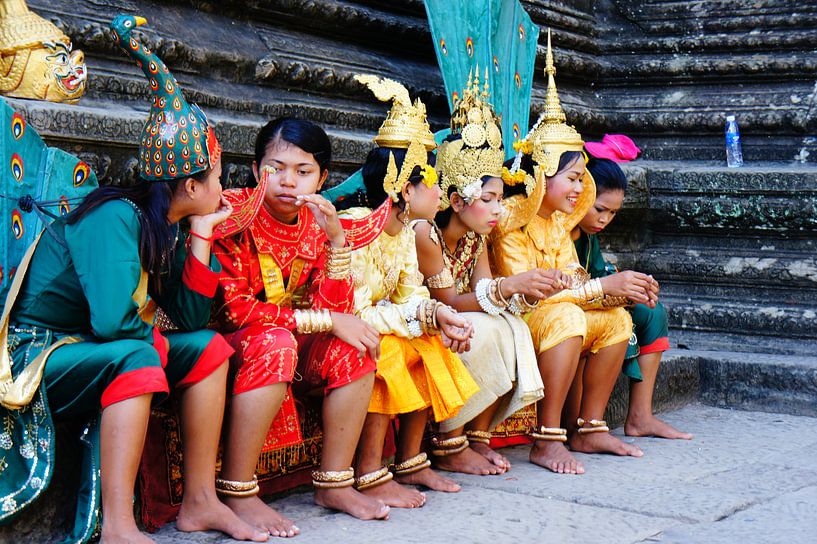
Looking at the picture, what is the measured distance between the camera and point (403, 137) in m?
3.76

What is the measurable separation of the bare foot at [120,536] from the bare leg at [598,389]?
1975mm

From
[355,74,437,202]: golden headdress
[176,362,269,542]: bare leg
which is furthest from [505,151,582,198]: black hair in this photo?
[176,362,269,542]: bare leg

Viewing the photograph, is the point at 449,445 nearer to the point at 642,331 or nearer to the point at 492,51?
the point at 642,331

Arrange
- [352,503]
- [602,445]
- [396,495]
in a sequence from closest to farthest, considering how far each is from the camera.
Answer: [352,503] < [396,495] < [602,445]

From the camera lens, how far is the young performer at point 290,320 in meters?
3.00

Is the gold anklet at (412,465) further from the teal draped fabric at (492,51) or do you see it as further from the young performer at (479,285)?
the teal draped fabric at (492,51)

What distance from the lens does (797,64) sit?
19.3 ft

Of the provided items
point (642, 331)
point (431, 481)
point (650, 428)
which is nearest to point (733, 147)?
point (642, 331)

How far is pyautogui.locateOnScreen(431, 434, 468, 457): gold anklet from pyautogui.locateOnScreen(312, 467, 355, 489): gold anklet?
0.60 m

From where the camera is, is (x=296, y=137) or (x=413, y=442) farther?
(x=413, y=442)

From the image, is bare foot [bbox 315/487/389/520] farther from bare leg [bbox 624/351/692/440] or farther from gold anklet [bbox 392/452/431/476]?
bare leg [bbox 624/351/692/440]

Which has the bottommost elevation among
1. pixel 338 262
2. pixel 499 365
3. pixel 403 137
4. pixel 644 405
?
pixel 644 405

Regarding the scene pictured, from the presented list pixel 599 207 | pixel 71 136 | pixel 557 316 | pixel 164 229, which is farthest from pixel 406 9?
pixel 164 229

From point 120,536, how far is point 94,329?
47 cm
